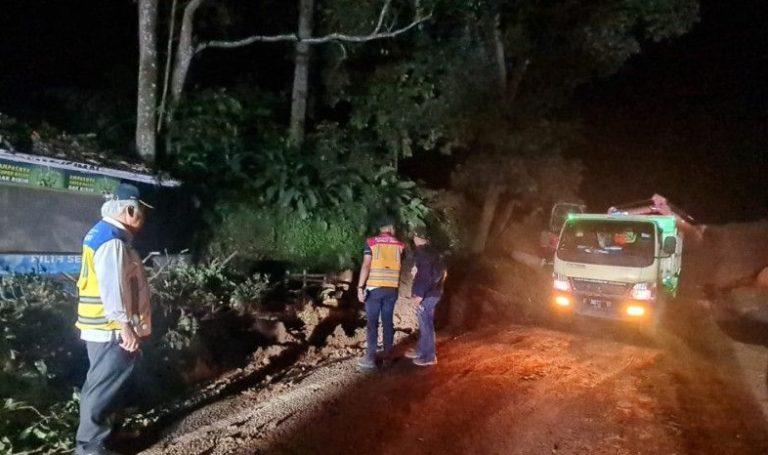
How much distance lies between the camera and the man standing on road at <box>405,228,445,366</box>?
8281mm

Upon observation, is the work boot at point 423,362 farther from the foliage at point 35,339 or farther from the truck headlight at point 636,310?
the truck headlight at point 636,310

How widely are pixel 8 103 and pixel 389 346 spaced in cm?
957

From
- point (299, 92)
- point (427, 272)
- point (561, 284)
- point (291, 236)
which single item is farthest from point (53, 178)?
point (299, 92)

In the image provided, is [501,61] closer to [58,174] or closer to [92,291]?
[58,174]

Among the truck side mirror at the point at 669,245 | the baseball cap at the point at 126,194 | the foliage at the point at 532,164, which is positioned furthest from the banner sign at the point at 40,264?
the foliage at the point at 532,164

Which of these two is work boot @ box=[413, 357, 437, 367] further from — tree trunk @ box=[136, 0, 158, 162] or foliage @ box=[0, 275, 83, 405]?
tree trunk @ box=[136, 0, 158, 162]

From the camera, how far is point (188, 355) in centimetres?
782

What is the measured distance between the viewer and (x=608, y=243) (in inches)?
472

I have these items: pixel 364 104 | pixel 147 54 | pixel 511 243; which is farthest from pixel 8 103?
pixel 511 243

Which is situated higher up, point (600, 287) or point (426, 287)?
point (426, 287)

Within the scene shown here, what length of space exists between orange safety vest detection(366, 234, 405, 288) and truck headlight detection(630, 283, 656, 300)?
17.0 feet

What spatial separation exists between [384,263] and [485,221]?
11688 millimetres

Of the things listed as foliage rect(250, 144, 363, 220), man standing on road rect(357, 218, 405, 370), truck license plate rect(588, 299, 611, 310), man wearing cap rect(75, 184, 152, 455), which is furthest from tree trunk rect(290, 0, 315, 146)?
man wearing cap rect(75, 184, 152, 455)

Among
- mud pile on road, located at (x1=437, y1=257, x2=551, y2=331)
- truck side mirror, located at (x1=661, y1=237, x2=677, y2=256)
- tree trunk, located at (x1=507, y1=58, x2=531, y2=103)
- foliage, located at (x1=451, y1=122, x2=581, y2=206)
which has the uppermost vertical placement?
tree trunk, located at (x1=507, y1=58, x2=531, y2=103)
